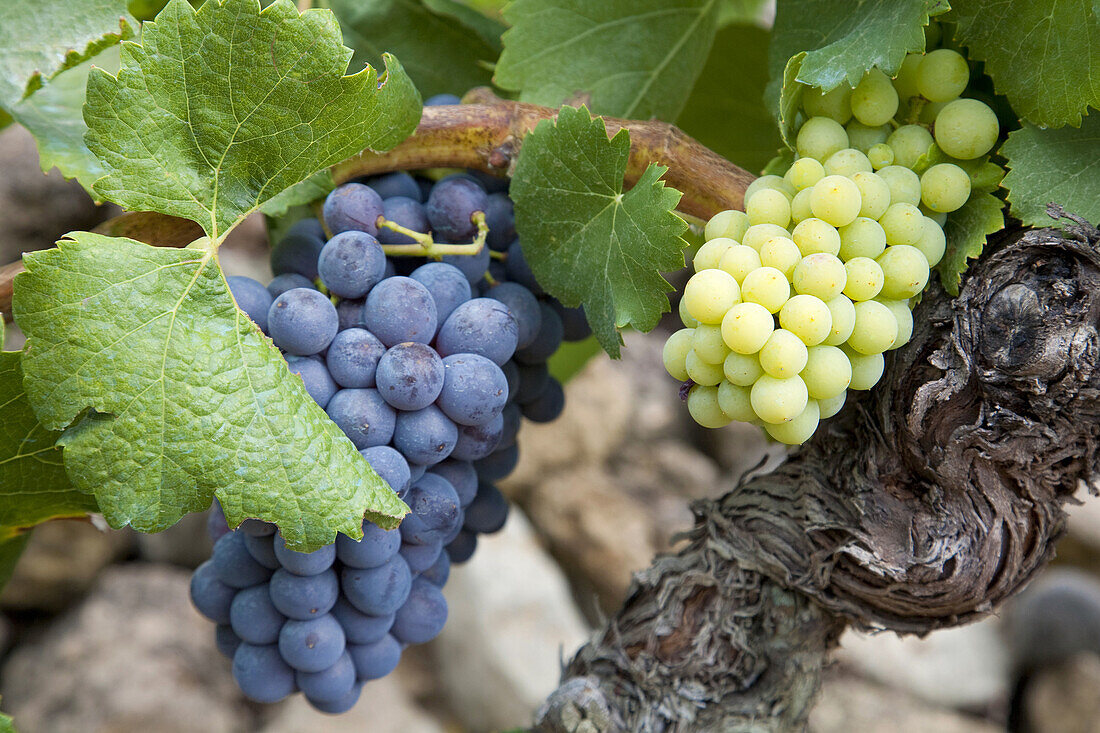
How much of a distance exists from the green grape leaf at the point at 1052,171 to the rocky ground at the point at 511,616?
864 mm

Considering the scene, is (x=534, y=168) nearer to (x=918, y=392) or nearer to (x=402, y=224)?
(x=402, y=224)

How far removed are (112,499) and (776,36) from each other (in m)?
0.49

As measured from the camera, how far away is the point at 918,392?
17.9 inches

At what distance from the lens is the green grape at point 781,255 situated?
41cm

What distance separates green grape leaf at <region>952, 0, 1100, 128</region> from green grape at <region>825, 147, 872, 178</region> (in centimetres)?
9

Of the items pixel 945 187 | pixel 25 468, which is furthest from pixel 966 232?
pixel 25 468

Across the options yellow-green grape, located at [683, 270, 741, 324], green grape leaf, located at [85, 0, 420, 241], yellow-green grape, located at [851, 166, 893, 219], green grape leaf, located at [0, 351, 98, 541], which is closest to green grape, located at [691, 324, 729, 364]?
yellow-green grape, located at [683, 270, 741, 324]

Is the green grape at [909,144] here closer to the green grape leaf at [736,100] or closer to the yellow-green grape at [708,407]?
the yellow-green grape at [708,407]

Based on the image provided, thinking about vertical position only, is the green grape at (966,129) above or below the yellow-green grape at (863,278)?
above

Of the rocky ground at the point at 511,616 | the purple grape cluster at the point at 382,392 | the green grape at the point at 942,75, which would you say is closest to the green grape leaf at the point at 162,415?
the purple grape cluster at the point at 382,392

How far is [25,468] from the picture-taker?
0.51 meters

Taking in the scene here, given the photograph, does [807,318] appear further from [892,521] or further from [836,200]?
[892,521]

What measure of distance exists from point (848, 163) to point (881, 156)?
0.09ft

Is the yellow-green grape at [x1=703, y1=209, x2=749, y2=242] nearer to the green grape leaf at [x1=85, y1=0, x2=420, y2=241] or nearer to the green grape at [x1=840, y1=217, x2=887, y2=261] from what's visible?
the green grape at [x1=840, y1=217, x2=887, y2=261]
